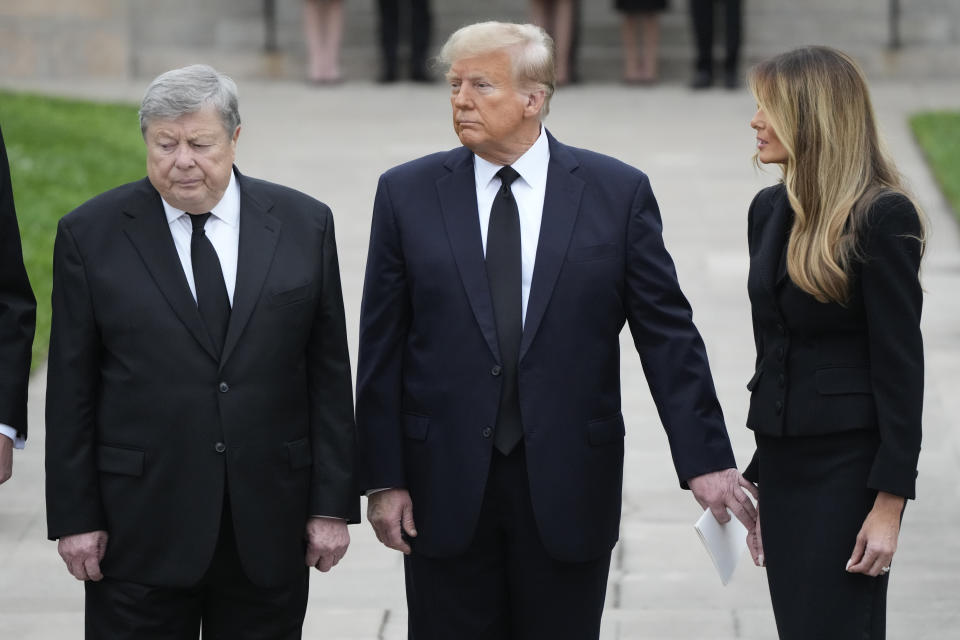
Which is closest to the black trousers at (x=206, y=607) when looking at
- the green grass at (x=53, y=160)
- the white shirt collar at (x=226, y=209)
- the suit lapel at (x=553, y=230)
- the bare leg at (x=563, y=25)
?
the white shirt collar at (x=226, y=209)

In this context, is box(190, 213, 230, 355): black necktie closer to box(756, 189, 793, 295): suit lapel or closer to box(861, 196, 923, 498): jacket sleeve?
box(756, 189, 793, 295): suit lapel

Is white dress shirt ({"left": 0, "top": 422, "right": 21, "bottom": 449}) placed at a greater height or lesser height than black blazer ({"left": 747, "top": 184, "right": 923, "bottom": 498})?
lesser

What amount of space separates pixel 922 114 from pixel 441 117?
438cm

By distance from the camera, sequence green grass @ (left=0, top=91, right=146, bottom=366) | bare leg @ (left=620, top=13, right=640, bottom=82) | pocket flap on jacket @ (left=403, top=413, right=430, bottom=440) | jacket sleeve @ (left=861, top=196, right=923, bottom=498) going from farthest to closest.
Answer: bare leg @ (left=620, top=13, right=640, bottom=82) → green grass @ (left=0, top=91, right=146, bottom=366) → pocket flap on jacket @ (left=403, top=413, right=430, bottom=440) → jacket sleeve @ (left=861, top=196, right=923, bottom=498)

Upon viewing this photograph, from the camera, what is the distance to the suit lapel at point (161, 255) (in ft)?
12.7

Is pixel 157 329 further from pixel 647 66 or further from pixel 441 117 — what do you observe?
pixel 647 66

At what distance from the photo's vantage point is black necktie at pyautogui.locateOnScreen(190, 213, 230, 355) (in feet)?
12.8

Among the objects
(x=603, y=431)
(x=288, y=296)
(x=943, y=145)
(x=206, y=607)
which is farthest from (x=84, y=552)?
(x=943, y=145)

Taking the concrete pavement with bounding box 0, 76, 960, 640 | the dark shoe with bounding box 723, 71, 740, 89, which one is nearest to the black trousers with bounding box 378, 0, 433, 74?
the concrete pavement with bounding box 0, 76, 960, 640

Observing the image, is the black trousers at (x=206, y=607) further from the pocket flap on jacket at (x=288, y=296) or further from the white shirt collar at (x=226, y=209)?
the white shirt collar at (x=226, y=209)

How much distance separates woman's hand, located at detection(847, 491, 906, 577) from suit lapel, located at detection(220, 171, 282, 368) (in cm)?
145

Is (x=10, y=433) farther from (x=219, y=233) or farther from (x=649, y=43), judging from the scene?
(x=649, y=43)

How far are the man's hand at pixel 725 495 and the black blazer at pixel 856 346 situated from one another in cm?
17

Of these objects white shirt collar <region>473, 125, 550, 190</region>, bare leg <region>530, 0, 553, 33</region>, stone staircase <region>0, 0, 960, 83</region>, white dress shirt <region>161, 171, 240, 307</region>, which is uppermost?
white shirt collar <region>473, 125, 550, 190</region>
